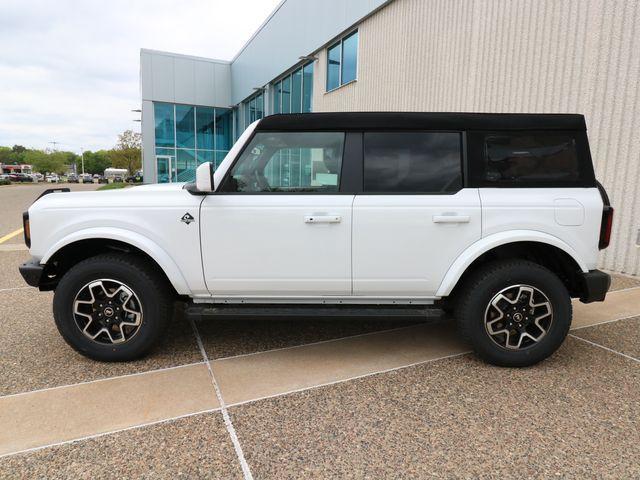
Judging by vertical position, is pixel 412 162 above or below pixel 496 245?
above

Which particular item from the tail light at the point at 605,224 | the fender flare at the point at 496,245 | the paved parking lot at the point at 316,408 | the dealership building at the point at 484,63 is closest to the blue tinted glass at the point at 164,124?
the dealership building at the point at 484,63

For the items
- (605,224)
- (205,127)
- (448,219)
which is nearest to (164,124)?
(205,127)

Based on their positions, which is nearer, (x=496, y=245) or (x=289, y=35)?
(x=496, y=245)

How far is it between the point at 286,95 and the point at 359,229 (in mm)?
18517

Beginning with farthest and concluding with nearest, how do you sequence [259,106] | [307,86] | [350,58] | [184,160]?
[184,160]
[259,106]
[307,86]
[350,58]

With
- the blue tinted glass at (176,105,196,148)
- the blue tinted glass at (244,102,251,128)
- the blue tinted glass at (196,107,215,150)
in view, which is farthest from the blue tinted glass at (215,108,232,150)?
the blue tinted glass at (244,102,251,128)

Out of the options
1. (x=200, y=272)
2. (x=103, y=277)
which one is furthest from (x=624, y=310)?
(x=103, y=277)

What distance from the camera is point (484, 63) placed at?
26.3 ft

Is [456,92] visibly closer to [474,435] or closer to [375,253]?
[375,253]

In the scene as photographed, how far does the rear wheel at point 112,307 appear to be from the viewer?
3232mm

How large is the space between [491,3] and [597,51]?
2396mm

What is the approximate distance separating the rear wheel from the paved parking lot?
0.60 feet

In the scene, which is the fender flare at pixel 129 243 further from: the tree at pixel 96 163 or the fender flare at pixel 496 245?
the tree at pixel 96 163

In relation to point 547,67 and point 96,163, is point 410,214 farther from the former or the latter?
point 96,163
